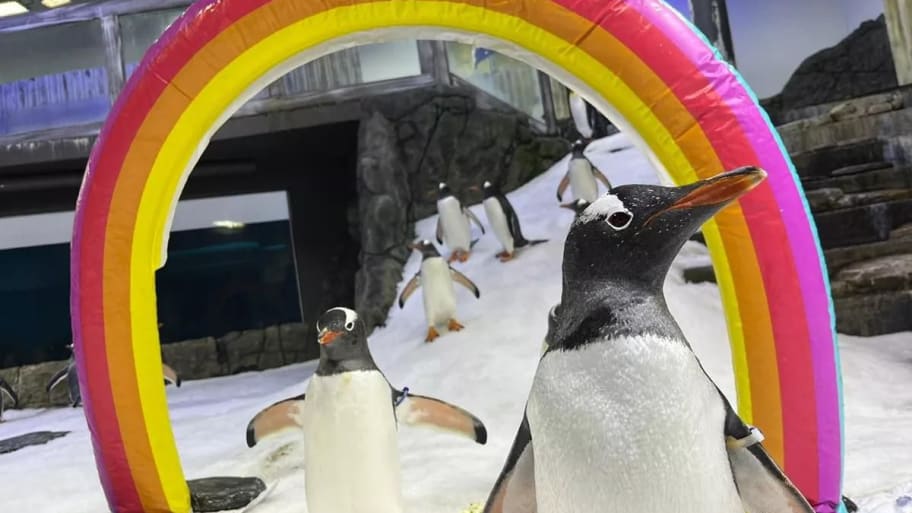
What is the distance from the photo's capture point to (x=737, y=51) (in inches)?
353

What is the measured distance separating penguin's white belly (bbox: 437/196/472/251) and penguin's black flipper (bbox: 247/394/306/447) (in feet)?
14.6

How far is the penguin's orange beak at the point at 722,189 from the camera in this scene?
876 millimetres

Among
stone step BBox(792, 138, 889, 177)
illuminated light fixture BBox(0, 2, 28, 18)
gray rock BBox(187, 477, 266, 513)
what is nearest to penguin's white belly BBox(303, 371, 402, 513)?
gray rock BBox(187, 477, 266, 513)

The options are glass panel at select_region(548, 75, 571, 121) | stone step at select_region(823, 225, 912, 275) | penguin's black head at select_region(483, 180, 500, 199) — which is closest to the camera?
stone step at select_region(823, 225, 912, 275)

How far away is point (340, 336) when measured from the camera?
5.92 ft

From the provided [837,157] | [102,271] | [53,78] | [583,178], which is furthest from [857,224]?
[53,78]

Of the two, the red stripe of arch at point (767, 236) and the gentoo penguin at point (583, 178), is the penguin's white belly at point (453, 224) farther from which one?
the red stripe of arch at point (767, 236)

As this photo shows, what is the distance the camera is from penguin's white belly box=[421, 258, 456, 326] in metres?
5.02

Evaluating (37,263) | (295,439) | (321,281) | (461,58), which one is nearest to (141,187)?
(295,439)

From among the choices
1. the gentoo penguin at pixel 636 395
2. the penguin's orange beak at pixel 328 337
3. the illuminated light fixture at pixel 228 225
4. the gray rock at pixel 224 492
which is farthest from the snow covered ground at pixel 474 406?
→ the illuminated light fixture at pixel 228 225

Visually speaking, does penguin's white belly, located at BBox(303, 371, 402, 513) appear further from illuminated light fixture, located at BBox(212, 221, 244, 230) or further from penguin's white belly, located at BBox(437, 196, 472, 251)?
illuminated light fixture, located at BBox(212, 221, 244, 230)

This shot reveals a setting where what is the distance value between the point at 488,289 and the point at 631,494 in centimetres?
468

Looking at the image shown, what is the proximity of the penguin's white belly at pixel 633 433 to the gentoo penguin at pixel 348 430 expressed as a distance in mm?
936

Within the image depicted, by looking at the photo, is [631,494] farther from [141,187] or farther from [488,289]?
[488,289]
